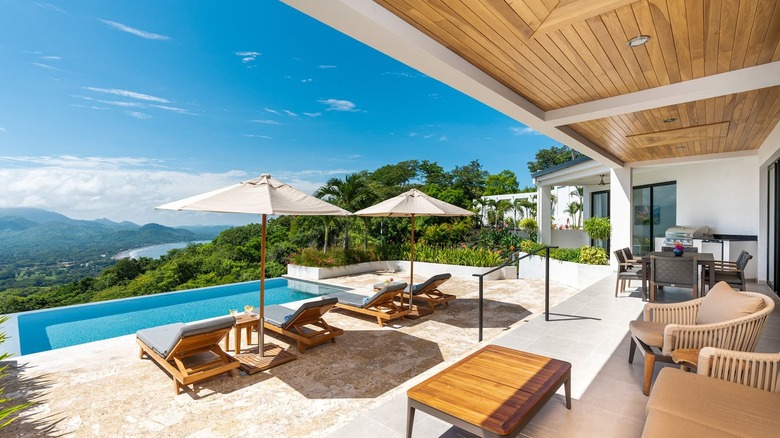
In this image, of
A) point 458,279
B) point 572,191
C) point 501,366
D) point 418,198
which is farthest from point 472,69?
point 572,191

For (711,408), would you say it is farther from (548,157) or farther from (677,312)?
(548,157)

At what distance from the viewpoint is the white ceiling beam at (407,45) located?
2.53 m

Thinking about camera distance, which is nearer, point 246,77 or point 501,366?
point 501,366

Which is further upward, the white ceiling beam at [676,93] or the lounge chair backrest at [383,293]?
the white ceiling beam at [676,93]

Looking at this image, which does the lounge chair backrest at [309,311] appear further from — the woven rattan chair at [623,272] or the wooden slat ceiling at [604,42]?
the woven rattan chair at [623,272]

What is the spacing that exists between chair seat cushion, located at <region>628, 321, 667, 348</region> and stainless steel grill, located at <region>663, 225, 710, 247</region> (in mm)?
7944

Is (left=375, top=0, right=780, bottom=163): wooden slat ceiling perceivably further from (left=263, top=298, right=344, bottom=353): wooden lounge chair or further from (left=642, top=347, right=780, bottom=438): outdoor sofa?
(left=263, top=298, right=344, bottom=353): wooden lounge chair

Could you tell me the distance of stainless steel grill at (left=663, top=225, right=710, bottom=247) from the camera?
10069 mm

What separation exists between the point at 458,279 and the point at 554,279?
10.4ft

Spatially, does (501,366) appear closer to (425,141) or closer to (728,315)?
(728,315)

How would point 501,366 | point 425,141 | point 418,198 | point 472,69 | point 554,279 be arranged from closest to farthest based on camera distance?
point 501,366
point 472,69
point 418,198
point 554,279
point 425,141

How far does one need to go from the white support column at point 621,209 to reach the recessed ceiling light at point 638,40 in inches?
338

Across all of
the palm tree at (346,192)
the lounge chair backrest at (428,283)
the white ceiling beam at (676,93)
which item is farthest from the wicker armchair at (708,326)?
the palm tree at (346,192)

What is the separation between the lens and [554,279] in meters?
12.1
